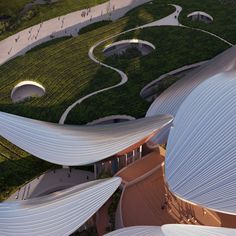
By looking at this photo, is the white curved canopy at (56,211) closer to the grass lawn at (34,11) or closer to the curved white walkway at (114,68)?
the curved white walkway at (114,68)

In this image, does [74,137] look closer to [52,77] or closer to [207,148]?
[207,148]

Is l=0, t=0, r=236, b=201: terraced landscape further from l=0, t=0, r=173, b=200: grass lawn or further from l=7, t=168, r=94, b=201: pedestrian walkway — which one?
l=7, t=168, r=94, b=201: pedestrian walkway

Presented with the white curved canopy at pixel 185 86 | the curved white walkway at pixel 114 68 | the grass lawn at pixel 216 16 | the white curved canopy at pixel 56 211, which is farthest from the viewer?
the grass lawn at pixel 216 16

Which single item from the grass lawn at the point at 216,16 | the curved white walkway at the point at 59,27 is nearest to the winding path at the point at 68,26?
the curved white walkway at the point at 59,27

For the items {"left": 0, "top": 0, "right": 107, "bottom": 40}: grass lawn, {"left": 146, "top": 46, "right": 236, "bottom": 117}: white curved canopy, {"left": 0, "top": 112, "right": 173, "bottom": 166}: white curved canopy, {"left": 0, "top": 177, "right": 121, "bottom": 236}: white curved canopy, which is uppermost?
{"left": 0, "top": 0, "right": 107, "bottom": 40}: grass lawn

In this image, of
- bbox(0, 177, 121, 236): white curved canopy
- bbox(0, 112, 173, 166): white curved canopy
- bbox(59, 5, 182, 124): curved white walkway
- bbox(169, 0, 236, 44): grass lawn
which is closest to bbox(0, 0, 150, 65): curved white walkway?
bbox(59, 5, 182, 124): curved white walkway

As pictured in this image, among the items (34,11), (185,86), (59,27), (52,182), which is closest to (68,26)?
(59,27)
